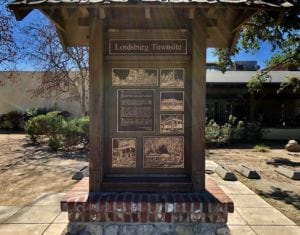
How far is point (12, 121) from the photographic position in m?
24.3

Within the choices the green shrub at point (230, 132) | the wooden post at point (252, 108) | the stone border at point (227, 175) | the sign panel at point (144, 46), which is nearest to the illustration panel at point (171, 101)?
the sign panel at point (144, 46)

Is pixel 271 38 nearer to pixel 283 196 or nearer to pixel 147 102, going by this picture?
pixel 283 196

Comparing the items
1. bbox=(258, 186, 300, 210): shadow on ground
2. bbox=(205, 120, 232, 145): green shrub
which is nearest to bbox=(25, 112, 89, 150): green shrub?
bbox=(205, 120, 232, 145): green shrub

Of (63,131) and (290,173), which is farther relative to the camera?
(63,131)

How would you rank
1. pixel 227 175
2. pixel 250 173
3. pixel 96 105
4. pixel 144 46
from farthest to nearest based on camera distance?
1. pixel 250 173
2. pixel 227 175
3. pixel 144 46
4. pixel 96 105

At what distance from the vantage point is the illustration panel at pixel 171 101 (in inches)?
185

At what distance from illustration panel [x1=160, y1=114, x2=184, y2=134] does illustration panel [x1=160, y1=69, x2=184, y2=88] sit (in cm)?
41

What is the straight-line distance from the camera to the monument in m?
4.50

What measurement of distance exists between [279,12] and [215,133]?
12377 mm

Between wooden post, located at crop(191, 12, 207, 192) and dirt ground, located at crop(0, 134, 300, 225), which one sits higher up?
wooden post, located at crop(191, 12, 207, 192)

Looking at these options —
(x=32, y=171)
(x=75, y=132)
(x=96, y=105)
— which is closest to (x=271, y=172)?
(x=32, y=171)

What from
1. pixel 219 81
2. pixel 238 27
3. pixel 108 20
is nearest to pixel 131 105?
pixel 108 20

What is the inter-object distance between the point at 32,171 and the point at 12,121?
1585cm

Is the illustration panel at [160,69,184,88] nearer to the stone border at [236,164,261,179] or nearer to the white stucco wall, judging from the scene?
the stone border at [236,164,261,179]
